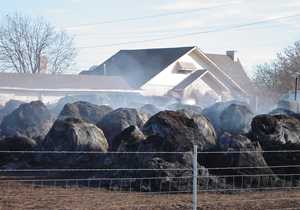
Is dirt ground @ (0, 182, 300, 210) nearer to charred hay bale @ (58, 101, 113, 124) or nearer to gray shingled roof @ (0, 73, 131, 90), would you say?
charred hay bale @ (58, 101, 113, 124)

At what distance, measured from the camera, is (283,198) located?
1180 cm

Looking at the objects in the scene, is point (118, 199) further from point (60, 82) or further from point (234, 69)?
point (234, 69)

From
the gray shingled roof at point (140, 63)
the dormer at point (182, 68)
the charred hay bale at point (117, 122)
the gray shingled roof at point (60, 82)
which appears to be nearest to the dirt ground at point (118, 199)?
the charred hay bale at point (117, 122)

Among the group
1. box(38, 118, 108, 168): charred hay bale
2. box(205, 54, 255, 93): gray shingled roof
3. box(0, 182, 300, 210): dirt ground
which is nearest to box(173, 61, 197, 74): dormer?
box(205, 54, 255, 93): gray shingled roof

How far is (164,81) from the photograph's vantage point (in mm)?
49125

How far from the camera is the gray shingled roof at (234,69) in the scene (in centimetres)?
5472

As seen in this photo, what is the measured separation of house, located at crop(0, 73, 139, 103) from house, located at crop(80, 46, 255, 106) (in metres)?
2.22

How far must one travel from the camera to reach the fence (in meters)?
10.6

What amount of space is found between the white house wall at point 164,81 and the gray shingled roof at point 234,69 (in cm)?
611

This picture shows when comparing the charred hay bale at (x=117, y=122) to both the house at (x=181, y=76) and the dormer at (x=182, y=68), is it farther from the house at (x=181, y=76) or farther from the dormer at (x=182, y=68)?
the dormer at (x=182, y=68)

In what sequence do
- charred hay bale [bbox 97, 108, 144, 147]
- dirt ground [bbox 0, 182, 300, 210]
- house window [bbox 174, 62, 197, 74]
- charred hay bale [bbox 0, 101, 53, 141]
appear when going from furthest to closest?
house window [bbox 174, 62, 197, 74] → charred hay bale [bbox 0, 101, 53, 141] → charred hay bale [bbox 97, 108, 144, 147] → dirt ground [bbox 0, 182, 300, 210]

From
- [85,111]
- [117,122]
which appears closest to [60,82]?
[85,111]

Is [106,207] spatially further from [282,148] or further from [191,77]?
[191,77]

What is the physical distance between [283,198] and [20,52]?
52285 mm
